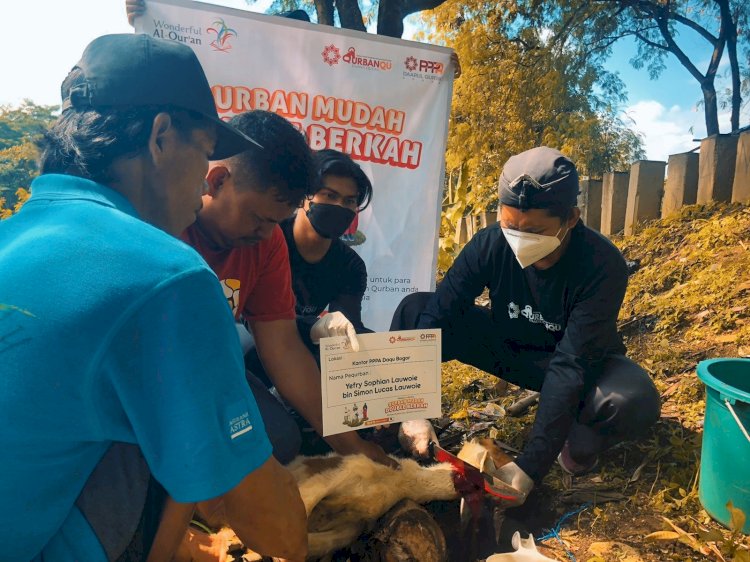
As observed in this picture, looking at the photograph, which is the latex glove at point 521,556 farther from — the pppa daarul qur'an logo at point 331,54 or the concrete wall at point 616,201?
the concrete wall at point 616,201

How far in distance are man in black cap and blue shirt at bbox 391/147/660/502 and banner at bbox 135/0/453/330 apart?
0.71 m

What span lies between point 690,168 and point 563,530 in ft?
16.8

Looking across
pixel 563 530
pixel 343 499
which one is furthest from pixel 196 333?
pixel 563 530

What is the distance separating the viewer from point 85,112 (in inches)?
47.2

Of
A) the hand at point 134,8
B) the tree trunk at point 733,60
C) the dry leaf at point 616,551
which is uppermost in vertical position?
the tree trunk at point 733,60

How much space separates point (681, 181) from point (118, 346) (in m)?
6.38

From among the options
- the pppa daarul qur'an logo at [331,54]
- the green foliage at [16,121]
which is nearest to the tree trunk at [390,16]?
the pppa daarul qur'an logo at [331,54]

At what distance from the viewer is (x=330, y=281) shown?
3.04 meters

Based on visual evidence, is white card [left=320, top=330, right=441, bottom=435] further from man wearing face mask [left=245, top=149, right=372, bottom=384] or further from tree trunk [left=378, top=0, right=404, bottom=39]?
tree trunk [left=378, top=0, right=404, bottom=39]

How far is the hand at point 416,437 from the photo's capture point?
2084mm

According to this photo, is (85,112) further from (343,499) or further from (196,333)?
(343,499)

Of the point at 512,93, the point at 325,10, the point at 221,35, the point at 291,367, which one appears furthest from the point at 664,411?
the point at 512,93

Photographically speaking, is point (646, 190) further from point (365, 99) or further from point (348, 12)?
point (365, 99)

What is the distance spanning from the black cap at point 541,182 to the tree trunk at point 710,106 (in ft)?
38.9
